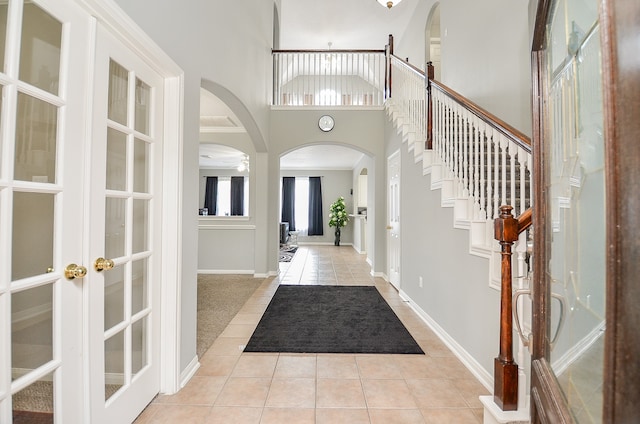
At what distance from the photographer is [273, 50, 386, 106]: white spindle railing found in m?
5.09

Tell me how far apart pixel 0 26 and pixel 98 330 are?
3.76 ft

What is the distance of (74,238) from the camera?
116 cm

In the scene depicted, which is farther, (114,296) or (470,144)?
(470,144)

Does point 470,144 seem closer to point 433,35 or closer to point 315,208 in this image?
point 433,35

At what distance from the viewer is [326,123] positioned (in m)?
5.08

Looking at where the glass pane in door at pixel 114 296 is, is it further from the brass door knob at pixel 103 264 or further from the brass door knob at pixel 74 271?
the brass door knob at pixel 74 271

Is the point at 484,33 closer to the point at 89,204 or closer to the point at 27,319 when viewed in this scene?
the point at 89,204

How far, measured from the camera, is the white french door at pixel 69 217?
0.95 m

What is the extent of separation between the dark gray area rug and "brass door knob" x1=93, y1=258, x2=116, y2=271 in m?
1.46

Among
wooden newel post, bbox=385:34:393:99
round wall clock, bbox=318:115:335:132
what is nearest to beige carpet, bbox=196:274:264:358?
round wall clock, bbox=318:115:335:132

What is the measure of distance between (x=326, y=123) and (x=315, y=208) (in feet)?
18.4

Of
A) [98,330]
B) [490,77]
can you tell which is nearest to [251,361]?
[98,330]

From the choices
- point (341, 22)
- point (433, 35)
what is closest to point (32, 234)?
point (433, 35)

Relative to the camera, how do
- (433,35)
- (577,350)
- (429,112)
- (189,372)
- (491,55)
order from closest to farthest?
(577,350), (189,372), (429,112), (491,55), (433,35)
